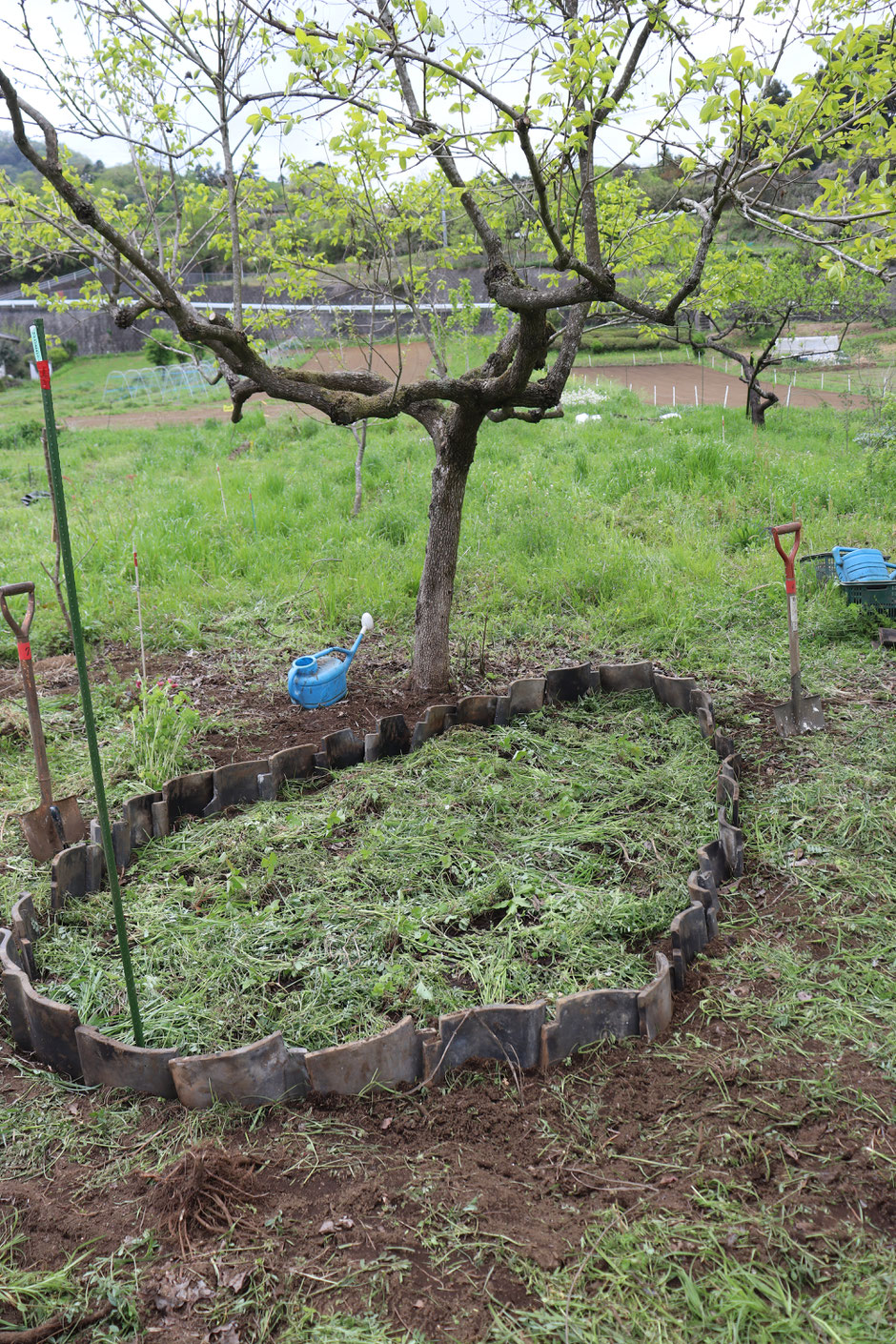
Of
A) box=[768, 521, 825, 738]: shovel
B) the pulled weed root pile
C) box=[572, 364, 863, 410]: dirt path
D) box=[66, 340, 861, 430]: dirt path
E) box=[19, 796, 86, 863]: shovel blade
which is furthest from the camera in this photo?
box=[572, 364, 863, 410]: dirt path

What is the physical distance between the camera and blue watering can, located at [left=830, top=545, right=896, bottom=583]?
18.6ft

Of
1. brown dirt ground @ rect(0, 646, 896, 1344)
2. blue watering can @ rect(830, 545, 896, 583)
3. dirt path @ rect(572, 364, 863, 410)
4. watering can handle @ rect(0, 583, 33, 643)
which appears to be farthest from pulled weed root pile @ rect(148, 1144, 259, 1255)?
dirt path @ rect(572, 364, 863, 410)

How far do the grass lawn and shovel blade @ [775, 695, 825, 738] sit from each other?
0.09m

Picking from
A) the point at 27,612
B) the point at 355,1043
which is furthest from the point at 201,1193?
the point at 27,612

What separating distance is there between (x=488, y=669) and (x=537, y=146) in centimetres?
288

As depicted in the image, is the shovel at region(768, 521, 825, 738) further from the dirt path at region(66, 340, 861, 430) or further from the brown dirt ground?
the dirt path at region(66, 340, 861, 430)

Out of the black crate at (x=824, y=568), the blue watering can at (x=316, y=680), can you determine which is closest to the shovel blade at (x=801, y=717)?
the black crate at (x=824, y=568)

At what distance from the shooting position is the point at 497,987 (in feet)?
9.07

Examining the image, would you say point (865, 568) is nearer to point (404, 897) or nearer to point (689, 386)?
point (404, 897)

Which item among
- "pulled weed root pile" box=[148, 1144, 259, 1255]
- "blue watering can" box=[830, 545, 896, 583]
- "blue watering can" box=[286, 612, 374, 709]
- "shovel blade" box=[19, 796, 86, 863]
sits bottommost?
"pulled weed root pile" box=[148, 1144, 259, 1255]

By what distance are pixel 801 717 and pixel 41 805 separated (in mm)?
3655

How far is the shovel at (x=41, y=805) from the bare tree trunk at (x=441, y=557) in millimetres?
2140

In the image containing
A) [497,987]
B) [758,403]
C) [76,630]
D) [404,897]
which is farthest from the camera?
[758,403]

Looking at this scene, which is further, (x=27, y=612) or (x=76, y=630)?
(x=27, y=612)
